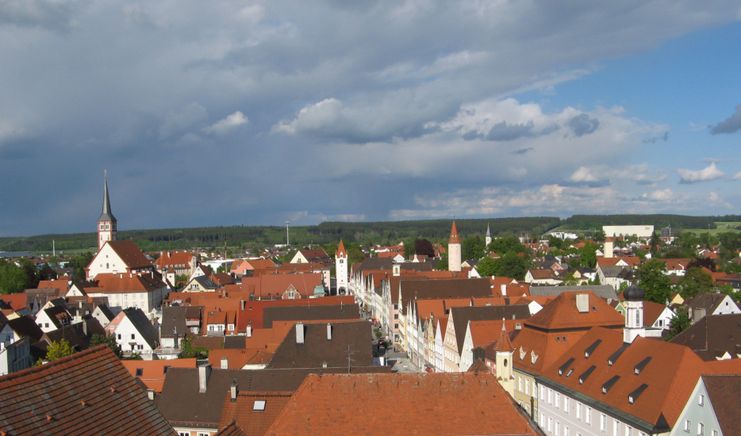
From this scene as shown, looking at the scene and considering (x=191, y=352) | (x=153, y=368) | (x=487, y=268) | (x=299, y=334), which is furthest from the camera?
(x=487, y=268)

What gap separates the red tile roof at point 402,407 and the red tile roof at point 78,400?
13.3 meters

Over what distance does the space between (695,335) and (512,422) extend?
1280 inches

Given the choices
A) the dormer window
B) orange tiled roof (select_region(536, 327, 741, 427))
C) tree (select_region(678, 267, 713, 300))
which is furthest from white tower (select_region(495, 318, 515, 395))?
tree (select_region(678, 267, 713, 300))

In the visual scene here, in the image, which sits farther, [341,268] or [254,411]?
[341,268]

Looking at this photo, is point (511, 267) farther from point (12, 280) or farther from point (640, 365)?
point (640, 365)

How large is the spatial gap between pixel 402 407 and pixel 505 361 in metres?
21.3

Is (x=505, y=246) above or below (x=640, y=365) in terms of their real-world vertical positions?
above

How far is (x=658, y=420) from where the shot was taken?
31.0m

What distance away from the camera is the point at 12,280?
126438 mm

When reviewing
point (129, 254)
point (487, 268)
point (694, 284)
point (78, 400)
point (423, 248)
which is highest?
point (78, 400)

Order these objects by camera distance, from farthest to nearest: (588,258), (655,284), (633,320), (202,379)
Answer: (588,258) → (655,284) → (633,320) → (202,379)

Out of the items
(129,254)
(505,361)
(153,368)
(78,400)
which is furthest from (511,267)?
(78,400)

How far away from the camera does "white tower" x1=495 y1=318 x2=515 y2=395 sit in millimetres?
45250

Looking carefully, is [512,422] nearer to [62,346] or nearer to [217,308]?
[62,346]
